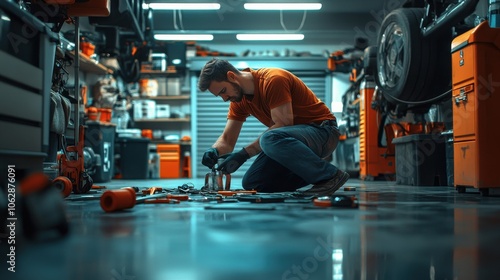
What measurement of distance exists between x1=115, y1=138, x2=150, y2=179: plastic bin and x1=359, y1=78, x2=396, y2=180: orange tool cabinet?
3.15 m

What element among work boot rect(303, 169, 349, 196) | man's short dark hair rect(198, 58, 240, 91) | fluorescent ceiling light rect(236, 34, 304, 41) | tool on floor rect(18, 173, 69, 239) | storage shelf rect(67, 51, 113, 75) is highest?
fluorescent ceiling light rect(236, 34, 304, 41)

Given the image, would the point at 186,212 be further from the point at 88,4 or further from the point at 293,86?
the point at 88,4

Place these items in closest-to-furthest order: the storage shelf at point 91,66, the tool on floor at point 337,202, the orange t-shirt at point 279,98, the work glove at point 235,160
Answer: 1. the tool on floor at point 337,202
2. the orange t-shirt at point 279,98
3. the work glove at point 235,160
4. the storage shelf at point 91,66

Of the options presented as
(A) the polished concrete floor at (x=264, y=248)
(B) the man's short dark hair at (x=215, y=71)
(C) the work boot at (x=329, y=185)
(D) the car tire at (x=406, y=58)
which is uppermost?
(D) the car tire at (x=406, y=58)

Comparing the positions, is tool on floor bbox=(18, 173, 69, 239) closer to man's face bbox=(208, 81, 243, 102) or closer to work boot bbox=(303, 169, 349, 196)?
work boot bbox=(303, 169, 349, 196)

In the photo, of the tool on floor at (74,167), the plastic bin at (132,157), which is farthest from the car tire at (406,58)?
the plastic bin at (132,157)

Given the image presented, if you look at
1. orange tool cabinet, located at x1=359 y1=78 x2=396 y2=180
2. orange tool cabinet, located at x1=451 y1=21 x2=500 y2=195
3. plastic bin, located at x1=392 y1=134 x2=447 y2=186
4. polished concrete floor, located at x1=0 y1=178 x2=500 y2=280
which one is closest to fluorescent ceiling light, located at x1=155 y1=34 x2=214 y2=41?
orange tool cabinet, located at x1=359 y1=78 x2=396 y2=180

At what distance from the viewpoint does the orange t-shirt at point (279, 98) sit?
242 centimetres

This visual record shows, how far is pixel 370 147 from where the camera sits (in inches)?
230

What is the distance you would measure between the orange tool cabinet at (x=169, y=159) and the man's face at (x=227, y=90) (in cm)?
589

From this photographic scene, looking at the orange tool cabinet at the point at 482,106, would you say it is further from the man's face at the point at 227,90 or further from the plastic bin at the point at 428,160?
the man's face at the point at 227,90

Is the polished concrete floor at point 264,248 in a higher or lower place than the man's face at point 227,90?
lower

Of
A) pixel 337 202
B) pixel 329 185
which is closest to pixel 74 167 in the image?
pixel 329 185

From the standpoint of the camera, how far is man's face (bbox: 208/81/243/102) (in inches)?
98.2
